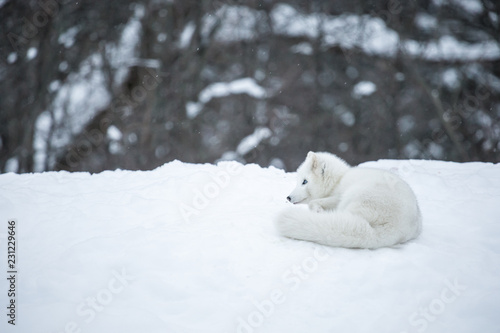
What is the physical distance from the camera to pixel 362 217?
283 cm

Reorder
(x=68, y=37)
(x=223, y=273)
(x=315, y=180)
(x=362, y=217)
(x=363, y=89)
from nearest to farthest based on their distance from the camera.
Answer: (x=223, y=273) < (x=362, y=217) < (x=315, y=180) < (x=68, y=37) < (x=363, y=89)

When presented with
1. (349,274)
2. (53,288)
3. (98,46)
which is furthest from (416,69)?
(53,288)

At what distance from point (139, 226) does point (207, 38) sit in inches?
431

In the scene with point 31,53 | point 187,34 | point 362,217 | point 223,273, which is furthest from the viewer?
point 187,34

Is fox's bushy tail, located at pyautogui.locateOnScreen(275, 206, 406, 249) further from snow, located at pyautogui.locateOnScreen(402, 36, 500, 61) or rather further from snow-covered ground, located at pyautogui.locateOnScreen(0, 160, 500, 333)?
snow, located at pyautogui.locateOnScreen(402, 36, 500, 61)

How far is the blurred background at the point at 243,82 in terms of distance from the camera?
1210 cm

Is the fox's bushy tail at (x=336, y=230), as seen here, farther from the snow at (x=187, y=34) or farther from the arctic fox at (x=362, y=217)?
the snow at (x=187, y=34)

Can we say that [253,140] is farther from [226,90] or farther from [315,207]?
[315,207]

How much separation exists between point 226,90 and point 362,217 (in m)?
10.8

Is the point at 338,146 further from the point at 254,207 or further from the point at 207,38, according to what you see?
the point at 254,207

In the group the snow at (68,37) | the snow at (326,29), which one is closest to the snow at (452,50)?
the snow at (326,29)

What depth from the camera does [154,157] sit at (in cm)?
1238

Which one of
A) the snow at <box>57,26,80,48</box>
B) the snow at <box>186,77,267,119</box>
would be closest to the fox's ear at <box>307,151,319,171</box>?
the snow at <box>186,77,267,119</box>

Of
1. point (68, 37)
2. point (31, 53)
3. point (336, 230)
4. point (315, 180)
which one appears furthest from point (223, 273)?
point (31, 53)
